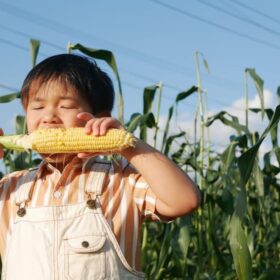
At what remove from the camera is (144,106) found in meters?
3.42

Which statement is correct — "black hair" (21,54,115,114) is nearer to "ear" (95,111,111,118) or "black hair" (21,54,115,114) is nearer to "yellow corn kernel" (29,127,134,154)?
"ear" (95,111,111,118)

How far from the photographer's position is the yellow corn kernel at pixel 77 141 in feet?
5.29

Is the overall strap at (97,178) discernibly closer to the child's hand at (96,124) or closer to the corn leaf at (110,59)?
the child's hand at (96,124)

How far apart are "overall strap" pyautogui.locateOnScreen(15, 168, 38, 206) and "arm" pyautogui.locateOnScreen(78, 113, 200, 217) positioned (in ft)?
0.99

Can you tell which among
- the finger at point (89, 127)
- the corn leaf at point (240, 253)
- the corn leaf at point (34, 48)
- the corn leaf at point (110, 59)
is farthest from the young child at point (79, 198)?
the corn leaf at point (34, 48)

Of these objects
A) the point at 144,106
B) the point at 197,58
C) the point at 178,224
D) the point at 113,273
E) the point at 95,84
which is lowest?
the point at 113,273

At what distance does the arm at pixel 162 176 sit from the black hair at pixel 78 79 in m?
0.20

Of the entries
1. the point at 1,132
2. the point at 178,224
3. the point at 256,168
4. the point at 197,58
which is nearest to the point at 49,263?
the point at 1,132

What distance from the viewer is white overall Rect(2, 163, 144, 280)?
162cm

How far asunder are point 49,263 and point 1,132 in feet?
1.52

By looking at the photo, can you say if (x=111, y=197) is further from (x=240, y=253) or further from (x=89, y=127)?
(x=240, y=253)

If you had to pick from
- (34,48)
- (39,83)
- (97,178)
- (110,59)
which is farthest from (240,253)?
(34,48)

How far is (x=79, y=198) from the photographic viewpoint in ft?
5.62

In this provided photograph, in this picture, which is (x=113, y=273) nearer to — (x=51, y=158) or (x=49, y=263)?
(x=49, y=263)
